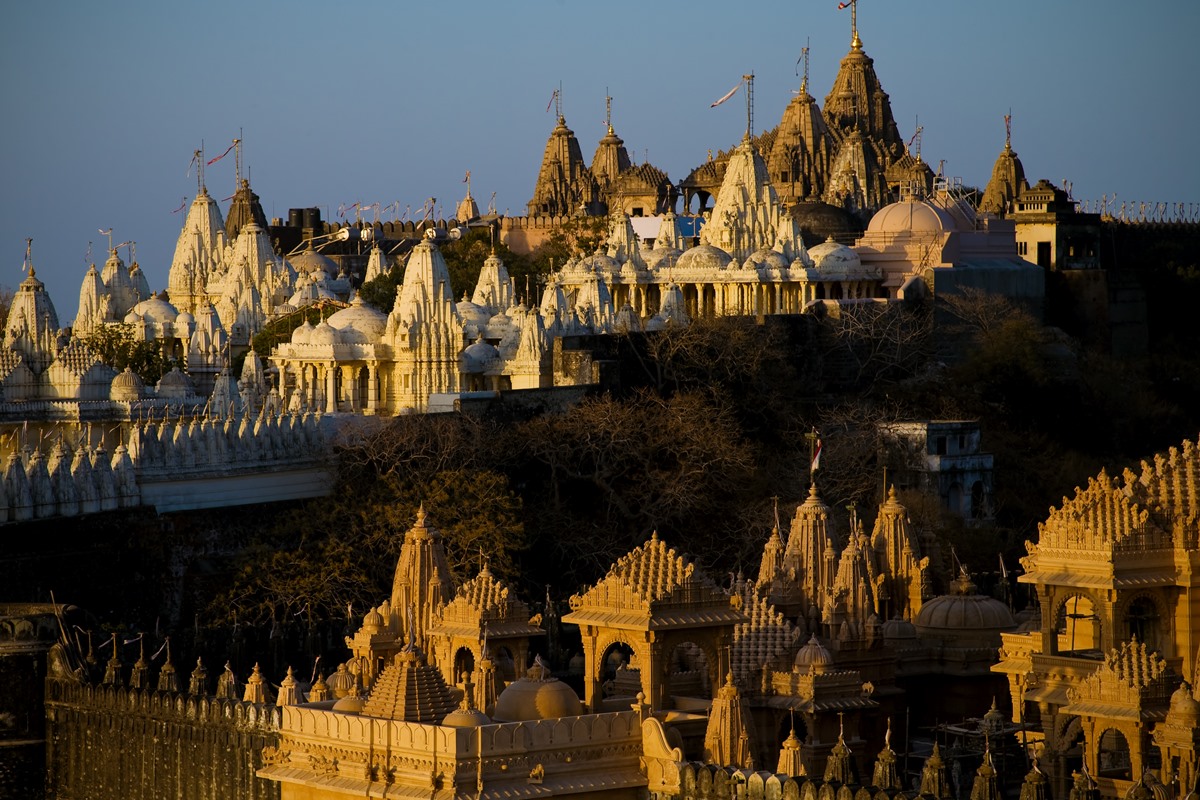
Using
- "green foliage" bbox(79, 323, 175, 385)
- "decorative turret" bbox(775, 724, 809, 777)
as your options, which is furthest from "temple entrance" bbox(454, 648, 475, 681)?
"green foliage" bbox(79, 323, 175, 385)

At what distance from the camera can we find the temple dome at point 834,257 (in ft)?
215

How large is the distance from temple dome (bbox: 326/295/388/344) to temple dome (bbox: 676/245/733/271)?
919 cm

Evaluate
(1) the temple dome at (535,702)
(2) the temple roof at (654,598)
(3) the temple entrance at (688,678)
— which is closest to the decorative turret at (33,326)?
(3) the temple entrance at (688,678)

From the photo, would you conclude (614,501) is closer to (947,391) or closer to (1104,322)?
(947,391)

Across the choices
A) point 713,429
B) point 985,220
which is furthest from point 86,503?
point 985,220

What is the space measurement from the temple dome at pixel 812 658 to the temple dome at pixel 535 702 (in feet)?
19.1

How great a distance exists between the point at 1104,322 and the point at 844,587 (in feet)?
117

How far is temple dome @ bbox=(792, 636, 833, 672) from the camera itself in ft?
101

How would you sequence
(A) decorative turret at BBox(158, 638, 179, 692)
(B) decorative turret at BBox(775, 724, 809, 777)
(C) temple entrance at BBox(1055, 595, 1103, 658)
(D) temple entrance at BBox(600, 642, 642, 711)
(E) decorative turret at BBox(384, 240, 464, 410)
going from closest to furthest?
1. (B) decorative turret at BBox(775, 724, 809, 777)
2. (D) temple entrance at BBox(600, 642, 642, 711)
3. (C) temple entrance at BBox(1055, 595, 1103, 658)
4. (A) decorative turret at BBox(158, 638, 179, 692)
5. (E) decorative turret at BBox(384, 240, 464, 410)

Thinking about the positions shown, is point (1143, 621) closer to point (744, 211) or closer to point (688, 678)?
point (688, 678)

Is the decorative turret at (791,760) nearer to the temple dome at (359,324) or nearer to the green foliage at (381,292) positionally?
the temple dome at (359,324)

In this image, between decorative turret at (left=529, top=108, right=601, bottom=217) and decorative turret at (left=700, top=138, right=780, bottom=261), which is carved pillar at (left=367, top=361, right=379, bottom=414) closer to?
decorative turret at (left=700, top=138, right=780, bottom=261)

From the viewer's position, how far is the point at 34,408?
174ft

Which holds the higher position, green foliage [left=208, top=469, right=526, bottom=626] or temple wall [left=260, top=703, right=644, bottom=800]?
green foliage [left=208, top=469, right=526, bottom=626]
